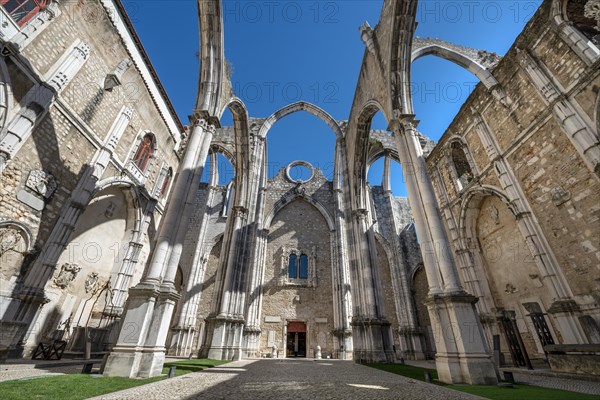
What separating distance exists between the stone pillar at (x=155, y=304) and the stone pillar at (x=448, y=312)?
5.38 meters

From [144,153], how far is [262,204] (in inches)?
271

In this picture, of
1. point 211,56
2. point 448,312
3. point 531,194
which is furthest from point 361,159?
point 448,312

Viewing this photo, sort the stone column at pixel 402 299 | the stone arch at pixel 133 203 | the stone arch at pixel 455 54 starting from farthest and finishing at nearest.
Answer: the stone column at pixel 402 299 → the stone arch at pixel 133 203 → the stone arch at pixel 455 54

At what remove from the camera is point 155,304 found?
498 cm

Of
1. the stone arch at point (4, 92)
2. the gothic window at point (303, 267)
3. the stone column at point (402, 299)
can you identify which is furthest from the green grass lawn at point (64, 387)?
the stone column at point (402, 299)

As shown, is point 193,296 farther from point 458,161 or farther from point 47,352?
point 458,161

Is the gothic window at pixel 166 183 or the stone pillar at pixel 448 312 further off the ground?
the gothic window at pixel 166 183

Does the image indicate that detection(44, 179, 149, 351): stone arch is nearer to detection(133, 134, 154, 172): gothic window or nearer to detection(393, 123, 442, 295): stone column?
detection(133, 134, 154, 172): gothic window

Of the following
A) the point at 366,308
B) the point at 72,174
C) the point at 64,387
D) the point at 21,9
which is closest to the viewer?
the point at 64,387

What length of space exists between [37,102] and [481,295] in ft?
55.7

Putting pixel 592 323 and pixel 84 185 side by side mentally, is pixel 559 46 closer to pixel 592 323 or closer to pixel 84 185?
pixel 592 323

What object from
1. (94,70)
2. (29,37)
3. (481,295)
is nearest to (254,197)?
(94,70)

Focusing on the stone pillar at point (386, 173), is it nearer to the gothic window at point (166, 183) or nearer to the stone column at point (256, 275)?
the stone column at point (256, 275)

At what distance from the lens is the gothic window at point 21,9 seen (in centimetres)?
732
